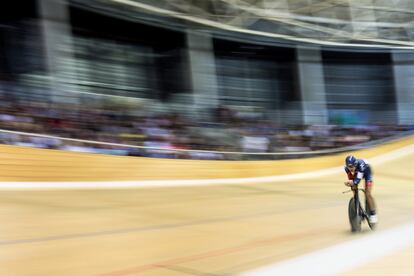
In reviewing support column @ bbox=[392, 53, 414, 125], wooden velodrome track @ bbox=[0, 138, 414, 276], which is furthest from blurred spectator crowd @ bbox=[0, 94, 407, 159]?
support column @ bbox=[392, 53, 414, 125]

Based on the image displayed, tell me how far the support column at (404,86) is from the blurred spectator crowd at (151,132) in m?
9.40

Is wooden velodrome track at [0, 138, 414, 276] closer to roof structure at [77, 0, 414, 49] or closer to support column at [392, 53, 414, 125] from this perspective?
roof structure at [77, 0, 414, 49]

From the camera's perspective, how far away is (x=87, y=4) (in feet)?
61.8

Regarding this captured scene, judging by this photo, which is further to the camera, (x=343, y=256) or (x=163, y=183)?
(x=163, y=183)

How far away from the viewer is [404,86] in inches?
1254

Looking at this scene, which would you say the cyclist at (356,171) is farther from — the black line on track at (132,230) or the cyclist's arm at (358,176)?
the black line on track at (132,230)

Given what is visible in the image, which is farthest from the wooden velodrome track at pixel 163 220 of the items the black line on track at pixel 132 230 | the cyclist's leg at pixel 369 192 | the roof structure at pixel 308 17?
the roof structure at pixel 308 17

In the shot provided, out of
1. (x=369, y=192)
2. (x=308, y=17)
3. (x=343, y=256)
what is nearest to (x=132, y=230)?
(x=343, y=256)

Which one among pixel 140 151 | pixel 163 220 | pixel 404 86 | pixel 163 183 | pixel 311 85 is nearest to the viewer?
pixel 163 220

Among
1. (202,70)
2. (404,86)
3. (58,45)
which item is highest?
(58,45)

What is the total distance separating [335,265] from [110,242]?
104 inches

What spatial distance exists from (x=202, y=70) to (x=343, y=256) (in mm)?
19026

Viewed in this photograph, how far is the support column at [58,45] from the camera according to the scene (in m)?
17.0

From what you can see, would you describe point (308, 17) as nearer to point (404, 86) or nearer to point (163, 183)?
point (404, 86)
